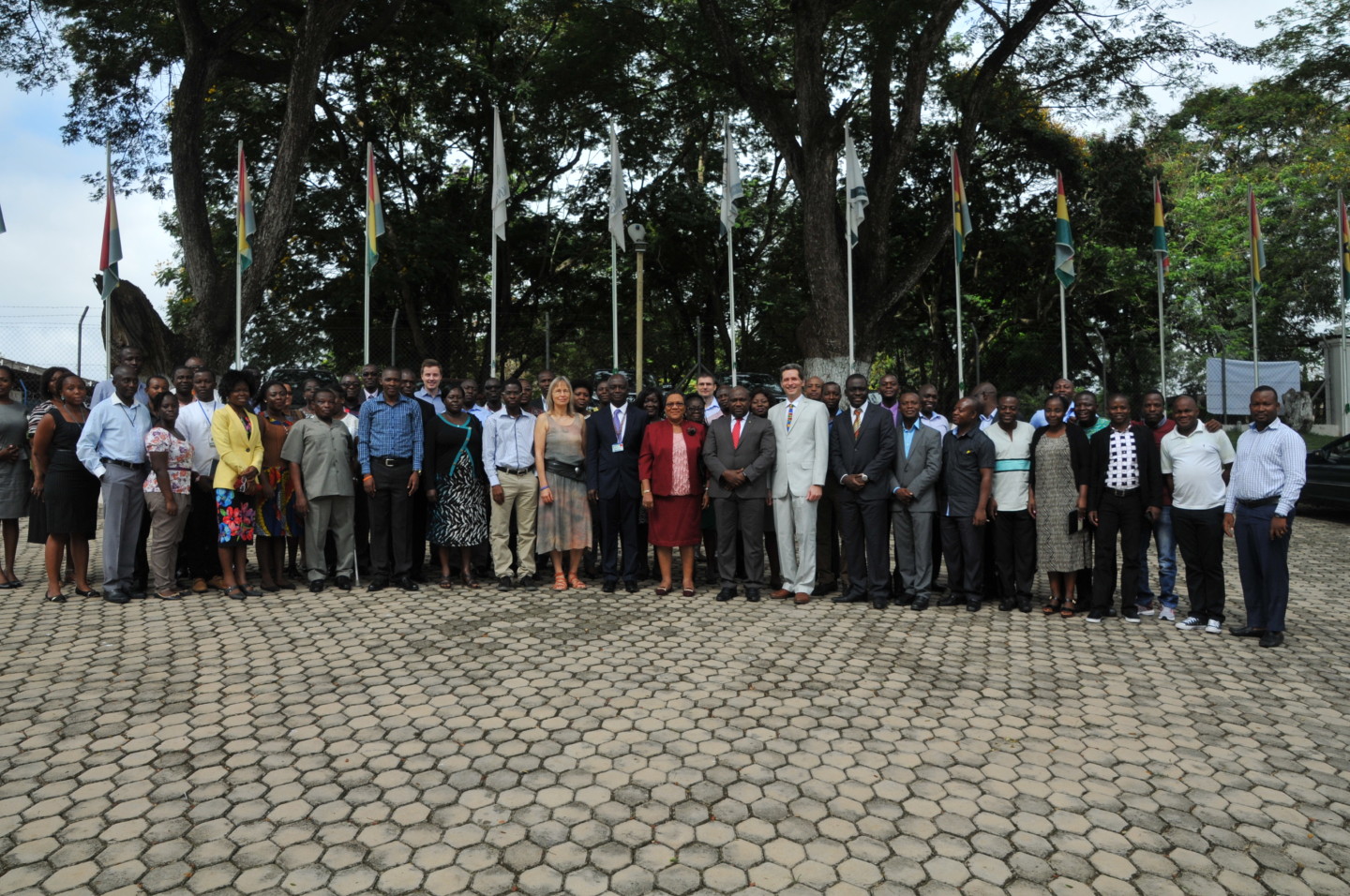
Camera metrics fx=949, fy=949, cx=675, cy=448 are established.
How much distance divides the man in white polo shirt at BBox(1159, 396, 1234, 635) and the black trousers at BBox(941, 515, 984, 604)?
4.65 ft

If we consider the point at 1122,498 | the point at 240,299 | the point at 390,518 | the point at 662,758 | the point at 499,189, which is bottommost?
the point at 662,758

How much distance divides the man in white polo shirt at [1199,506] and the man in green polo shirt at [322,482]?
6.51 m

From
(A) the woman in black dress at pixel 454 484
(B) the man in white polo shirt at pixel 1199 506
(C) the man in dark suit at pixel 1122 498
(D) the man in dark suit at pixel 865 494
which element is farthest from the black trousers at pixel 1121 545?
(A) the woman in black dress at pixel 454 484

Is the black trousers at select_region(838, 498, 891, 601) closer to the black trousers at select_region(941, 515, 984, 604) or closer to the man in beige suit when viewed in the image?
the man in beige suit

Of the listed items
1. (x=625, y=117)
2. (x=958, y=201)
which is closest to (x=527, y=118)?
(x=625, y=117)

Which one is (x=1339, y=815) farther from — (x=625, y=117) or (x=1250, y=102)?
(x=1250, y=102)

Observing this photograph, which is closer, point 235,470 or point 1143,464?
point 1143,464

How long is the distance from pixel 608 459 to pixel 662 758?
4.27 m

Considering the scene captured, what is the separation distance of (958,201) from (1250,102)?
71.9ft

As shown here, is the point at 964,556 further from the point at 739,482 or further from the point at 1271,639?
the point at 1271,639

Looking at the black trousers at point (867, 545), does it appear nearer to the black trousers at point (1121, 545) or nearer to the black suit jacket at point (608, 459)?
the black trousers at point (1121, 545)

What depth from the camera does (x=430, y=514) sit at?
8.30 metres

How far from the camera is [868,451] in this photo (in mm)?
7750

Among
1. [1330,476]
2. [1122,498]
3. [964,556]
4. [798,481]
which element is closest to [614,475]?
[798,481]
